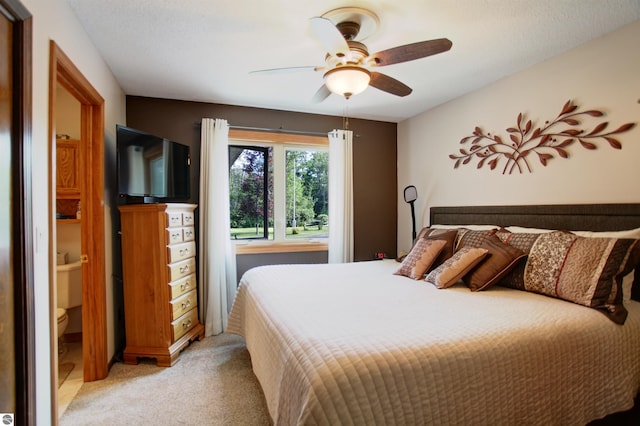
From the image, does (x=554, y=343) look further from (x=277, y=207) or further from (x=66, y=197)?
(x=66, y=197)

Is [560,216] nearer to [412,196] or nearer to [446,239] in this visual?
[446,239]

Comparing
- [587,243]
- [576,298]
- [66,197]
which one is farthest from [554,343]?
[66,197]

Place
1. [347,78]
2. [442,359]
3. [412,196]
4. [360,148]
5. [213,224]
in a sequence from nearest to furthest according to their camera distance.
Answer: [442,359]
[347,78]
[213,224]
[412,196]
[360,148]

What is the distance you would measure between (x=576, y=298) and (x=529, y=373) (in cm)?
69

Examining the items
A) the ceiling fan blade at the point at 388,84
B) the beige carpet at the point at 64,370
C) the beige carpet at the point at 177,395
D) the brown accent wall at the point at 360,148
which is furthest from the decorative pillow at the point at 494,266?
the beige carpet at the point at 64,370

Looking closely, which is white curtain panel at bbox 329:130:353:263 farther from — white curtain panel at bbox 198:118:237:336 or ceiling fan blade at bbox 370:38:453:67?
ceiling fan blade at bbox 370:38:453:67

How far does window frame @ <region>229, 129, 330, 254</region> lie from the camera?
347cm

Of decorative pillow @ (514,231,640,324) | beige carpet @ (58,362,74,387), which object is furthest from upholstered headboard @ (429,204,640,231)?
beige carpet @ (58,362,74,387)

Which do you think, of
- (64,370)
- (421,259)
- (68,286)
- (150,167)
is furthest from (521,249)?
(68,286)

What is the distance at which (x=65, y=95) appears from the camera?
2.96m

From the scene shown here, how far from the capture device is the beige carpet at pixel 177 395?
1.86 metres

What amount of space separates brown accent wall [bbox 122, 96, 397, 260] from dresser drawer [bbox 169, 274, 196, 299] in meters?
0.85

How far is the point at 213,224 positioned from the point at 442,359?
8.44 ft

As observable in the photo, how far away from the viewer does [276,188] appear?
11.9ft
